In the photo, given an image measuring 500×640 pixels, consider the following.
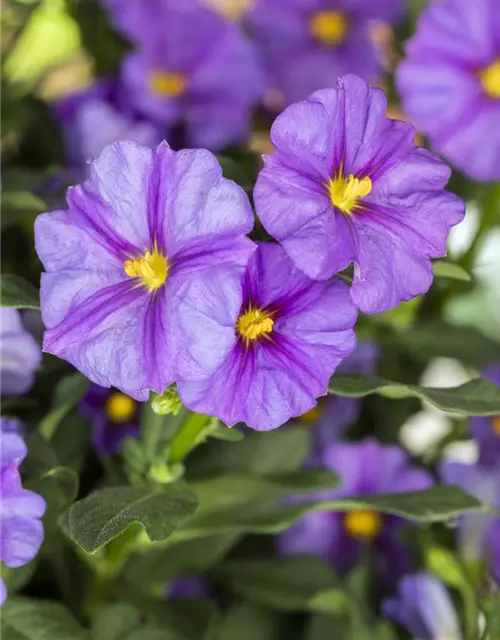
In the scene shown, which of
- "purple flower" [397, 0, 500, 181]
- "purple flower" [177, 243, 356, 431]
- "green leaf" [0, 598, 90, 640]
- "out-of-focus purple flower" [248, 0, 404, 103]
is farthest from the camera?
"out-of-focus purple flower" [248, 0, 404, 103]

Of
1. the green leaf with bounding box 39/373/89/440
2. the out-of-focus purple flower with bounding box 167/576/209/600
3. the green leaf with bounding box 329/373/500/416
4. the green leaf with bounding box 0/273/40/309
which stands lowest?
the out-of-focus purple flower with bounding box 167/576/209/600

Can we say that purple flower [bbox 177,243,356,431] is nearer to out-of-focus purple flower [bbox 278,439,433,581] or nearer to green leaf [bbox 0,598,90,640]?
green leaf [bbox 0,598,90,640]

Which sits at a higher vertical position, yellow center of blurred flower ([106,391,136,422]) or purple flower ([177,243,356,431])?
purple flower ([177,243,356,431])

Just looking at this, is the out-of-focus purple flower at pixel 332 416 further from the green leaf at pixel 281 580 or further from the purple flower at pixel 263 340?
the purple flower at pixel 263 340

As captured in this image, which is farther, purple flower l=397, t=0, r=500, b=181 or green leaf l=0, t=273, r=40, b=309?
purple flower l=397, t=0, r=500, b=181

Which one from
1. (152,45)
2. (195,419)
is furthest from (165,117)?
(195,419)

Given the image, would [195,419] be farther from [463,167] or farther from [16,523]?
[463,167]

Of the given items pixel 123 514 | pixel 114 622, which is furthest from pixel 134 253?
pixel 114 622

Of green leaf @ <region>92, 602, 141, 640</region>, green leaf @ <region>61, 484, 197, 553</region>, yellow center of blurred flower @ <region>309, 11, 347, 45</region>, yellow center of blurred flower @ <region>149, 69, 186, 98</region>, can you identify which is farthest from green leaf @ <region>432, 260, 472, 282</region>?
yellow center of blurred flower @ <region>309, 11, 347, 45</region>

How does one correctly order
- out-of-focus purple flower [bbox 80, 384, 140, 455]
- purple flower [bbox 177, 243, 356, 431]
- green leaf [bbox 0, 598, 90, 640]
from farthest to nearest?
out-of-focus purple flower [bbox 80, 384, 140, 455], green leaf [bbox 0, 598, 90, 640], purple flower [bbox 177, 243, 356, 431]
